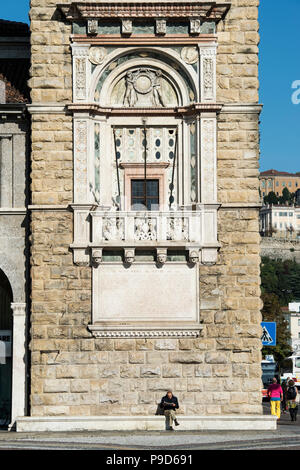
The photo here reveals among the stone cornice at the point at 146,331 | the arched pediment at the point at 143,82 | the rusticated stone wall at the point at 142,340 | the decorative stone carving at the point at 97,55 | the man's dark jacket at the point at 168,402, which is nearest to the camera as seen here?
the man's dark jacket at the point at 168,402

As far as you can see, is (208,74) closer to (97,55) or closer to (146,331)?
(97,55)

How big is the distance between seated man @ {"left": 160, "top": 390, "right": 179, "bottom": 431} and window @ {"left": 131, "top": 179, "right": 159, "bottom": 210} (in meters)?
5.43

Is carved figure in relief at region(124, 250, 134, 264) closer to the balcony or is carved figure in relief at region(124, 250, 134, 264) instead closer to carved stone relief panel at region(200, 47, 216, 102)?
the balcony

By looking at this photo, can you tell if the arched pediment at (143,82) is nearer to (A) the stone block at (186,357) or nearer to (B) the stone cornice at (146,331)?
(B) the stone cornice at (146,331)

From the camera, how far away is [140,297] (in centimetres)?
2753

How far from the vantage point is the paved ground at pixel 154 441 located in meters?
22.8

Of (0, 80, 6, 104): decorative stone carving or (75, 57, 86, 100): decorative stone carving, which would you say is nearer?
(75, 57, 86, 100): decorative stone carving

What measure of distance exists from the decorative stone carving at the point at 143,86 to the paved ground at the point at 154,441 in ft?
30.3

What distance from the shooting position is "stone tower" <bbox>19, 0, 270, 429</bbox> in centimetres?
2727

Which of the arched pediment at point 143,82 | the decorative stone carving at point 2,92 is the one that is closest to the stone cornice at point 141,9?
the arched pediment at point 143,82

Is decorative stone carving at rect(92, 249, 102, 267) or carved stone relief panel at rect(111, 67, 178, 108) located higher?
carved stone relief panel at rect(111, 67, 178, 108)

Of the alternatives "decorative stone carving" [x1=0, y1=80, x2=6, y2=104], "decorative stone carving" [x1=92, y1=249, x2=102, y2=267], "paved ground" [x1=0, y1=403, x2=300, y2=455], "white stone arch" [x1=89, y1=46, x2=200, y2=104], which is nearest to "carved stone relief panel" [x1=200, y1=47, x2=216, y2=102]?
"white stone arch" [x1=89, y1=46, x2=200, y2=104]
